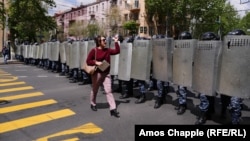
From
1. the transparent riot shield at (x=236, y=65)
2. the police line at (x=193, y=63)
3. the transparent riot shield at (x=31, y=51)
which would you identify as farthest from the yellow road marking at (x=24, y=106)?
the transparent riot shield at (x=31, y=51)

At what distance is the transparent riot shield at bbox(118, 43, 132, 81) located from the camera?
970 cm

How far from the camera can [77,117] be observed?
8.07m

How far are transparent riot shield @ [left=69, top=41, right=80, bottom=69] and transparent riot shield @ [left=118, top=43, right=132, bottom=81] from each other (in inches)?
127

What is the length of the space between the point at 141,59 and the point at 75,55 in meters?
4.67

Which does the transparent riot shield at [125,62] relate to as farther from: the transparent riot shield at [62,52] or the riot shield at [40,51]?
the riot shield at [40,51]

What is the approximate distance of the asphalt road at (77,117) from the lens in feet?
22.4

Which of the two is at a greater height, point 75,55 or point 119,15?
point 119,15

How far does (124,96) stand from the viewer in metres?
10.1

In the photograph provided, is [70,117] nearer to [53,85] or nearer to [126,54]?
[126,54]

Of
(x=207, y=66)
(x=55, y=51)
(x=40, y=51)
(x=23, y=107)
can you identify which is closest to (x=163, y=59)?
(x=207, y=66)

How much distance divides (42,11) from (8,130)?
2656 centimetres

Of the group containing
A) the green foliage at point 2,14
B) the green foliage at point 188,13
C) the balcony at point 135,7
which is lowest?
the green foliage at point 2,14

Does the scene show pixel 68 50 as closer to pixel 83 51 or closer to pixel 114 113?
pixel 83 51

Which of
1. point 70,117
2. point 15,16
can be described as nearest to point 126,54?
point 70,117
